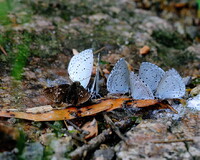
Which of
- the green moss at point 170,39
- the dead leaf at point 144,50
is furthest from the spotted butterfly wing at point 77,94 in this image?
the green moss at point 170,39

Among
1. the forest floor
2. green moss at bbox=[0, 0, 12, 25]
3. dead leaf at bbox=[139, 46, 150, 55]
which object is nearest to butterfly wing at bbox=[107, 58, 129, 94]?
the forest floor

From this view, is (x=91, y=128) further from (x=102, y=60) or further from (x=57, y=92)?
(x=102, y=60)

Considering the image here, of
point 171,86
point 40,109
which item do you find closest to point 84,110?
point 40,109

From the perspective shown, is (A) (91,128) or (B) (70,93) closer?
(A) (91,128)

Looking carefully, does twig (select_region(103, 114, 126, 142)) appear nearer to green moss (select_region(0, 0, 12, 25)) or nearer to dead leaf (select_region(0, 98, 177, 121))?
dead leaf (select_region(0, 98, 177, 121))

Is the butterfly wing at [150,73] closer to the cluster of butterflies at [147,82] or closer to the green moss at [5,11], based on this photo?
the cluster of butterflies at [147,82]
